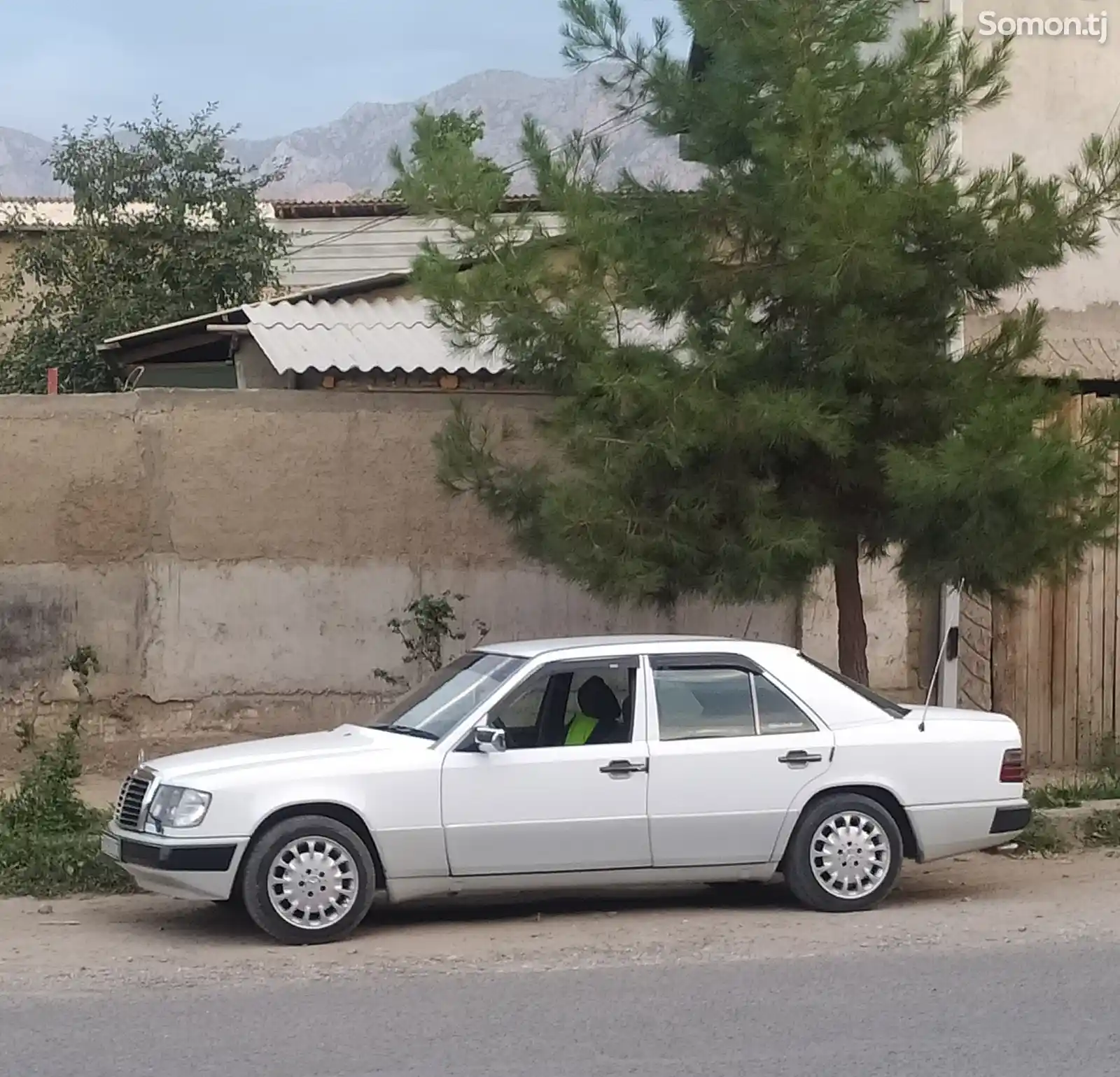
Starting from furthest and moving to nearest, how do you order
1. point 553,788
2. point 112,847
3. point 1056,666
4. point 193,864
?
1. point 1056,666
2. point 112,847
3. point 553,788
4. point 193,864

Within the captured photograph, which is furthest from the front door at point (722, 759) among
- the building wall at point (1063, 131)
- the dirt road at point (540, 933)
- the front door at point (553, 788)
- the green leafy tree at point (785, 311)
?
the building wall at point (1063, 131)

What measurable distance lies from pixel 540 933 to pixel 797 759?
154 cm

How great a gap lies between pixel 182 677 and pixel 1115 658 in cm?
701

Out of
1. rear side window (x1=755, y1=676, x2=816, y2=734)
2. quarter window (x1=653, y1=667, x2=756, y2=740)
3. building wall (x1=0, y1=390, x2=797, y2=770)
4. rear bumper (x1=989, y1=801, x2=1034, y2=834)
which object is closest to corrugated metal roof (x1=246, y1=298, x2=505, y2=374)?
building wall (x1=0, y1=390, x2=797, y2=770)

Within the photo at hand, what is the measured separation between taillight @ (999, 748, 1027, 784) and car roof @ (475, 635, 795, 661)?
4.00ft

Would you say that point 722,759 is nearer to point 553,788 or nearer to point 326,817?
point 553,788

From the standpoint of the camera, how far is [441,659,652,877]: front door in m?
8.41

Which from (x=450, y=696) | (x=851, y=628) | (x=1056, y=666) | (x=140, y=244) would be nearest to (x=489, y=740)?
(x=450, y=696)

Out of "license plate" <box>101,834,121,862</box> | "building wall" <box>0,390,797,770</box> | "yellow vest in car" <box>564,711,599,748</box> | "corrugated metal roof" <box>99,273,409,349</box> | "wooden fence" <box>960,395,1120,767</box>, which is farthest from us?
"corrugated metal roof" <box>99,273,409,349</box>

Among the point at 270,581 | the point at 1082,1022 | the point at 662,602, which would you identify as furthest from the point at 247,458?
the point at 1082,1022

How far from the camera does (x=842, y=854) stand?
8891 millimetres

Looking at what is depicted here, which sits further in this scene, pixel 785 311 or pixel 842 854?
pixel 785 311

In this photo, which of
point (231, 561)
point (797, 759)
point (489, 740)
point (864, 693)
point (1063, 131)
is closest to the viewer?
point (489, 740)

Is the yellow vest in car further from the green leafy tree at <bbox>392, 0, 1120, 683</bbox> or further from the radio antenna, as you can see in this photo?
the radio antenna
